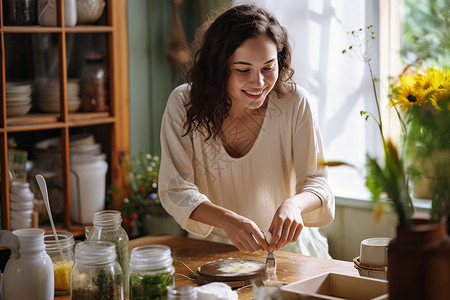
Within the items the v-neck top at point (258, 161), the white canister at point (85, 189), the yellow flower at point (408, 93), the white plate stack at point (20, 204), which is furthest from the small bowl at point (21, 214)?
the yellow flower at point (408, 93)

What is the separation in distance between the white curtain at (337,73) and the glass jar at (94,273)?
1.86m

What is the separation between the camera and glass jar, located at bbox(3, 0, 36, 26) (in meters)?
2.90

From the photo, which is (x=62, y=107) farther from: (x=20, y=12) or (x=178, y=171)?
(x=178, y=171)

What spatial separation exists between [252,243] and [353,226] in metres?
1.41

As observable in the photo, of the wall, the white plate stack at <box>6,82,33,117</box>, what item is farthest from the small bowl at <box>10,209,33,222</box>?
the wall

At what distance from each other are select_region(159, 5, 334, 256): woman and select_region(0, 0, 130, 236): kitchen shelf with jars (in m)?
1.01

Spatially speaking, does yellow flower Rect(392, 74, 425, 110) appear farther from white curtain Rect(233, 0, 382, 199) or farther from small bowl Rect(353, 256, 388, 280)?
white curtain Rect(233, 0, 382, 199)

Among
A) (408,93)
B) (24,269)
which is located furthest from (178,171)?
(408,93)

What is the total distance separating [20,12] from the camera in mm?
2949

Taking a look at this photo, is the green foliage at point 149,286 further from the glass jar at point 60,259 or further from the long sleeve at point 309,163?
the long sleeve at point 309,163

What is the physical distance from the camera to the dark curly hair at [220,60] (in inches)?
83.0

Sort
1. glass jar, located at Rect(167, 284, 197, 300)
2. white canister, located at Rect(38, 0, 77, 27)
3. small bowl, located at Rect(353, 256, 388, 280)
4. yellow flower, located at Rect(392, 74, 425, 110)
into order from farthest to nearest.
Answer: white canister, located at Rect(38, 0, 77, 27) → small bowl, located at Rect(353, 256, 388, 280) → yellow flower, located at Rect(392, 74, 425, 110) → glass jar, located at Rect(167, 284, 197, 300)

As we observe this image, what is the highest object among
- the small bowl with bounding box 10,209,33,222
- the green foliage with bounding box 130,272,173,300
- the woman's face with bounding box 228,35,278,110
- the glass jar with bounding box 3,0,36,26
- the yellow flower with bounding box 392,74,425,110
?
the glass jar with bounding box 3,0,36,26

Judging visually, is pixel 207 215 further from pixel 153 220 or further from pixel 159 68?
pixel 159 68
